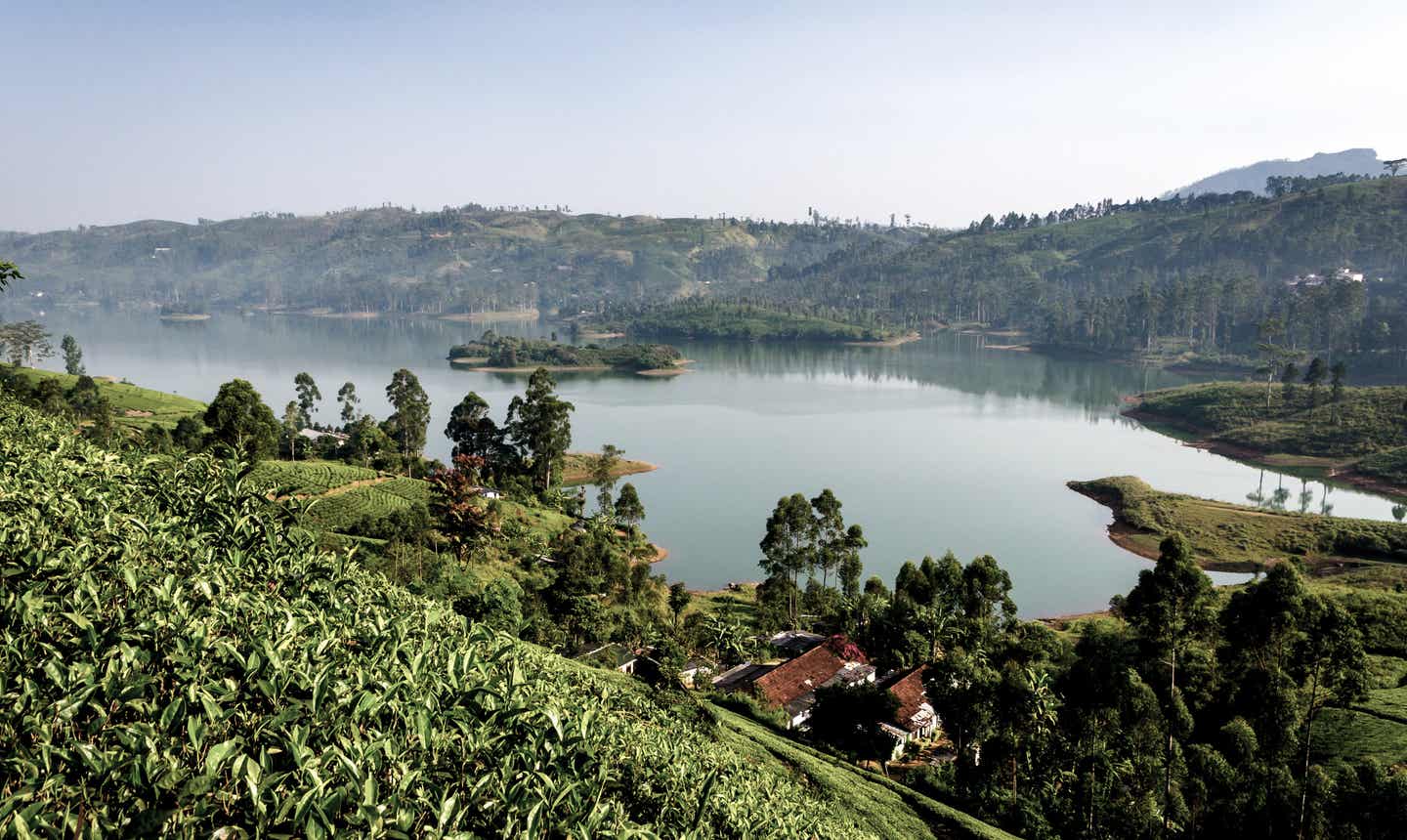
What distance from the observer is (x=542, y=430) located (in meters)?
44.1

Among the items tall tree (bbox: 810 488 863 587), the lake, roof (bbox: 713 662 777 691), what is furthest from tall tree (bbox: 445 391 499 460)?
roof (bbox: 713 662 777 691)

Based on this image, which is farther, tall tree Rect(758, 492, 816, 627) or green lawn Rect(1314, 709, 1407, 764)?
tall tree Rect(758, 492, 816, 627)

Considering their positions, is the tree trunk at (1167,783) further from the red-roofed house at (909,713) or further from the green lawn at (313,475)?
the green lawn at (313,475)

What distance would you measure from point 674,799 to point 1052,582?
34.4 metres

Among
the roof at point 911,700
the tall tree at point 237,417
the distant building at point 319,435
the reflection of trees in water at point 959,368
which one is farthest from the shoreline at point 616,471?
the reflection of trees in water at point 959,368

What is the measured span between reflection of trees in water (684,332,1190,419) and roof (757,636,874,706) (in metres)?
60.1

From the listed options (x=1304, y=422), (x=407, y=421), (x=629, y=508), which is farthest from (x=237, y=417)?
(x=1304, y=422)

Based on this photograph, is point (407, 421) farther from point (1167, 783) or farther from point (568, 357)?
point (568, 357)

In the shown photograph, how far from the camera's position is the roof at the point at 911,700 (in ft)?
70.1

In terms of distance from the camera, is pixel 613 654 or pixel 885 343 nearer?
pixel 613 654

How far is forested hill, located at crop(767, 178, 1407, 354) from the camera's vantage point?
108562 millimetres

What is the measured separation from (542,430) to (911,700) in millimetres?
27228

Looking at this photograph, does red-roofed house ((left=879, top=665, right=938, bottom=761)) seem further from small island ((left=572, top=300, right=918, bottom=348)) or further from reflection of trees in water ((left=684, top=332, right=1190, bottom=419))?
small island ((left=572, top=300, right=918, bottom=348))

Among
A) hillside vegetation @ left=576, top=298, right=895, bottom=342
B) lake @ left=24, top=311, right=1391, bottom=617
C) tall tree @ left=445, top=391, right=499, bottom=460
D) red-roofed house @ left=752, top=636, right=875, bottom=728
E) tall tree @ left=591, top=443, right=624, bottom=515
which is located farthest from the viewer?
hillside vegetation @ left=576, top=298, right=895, bottom=342
